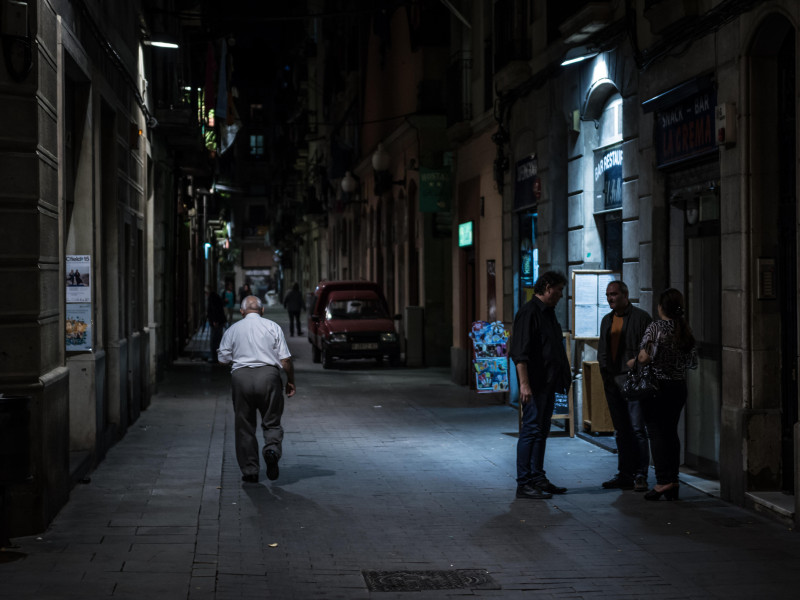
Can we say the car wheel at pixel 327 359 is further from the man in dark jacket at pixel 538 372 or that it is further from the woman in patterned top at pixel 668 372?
the woman in patterned top at pixel 668 372

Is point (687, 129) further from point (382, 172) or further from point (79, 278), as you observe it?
point (382, 172)

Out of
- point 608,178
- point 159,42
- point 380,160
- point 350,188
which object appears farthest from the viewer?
point 350,188

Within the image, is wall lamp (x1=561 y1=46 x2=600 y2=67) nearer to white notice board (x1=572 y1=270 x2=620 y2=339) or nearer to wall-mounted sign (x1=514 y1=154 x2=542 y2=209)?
wall-mounted sign (x1=514 y1=154 x2=542 y2=209)

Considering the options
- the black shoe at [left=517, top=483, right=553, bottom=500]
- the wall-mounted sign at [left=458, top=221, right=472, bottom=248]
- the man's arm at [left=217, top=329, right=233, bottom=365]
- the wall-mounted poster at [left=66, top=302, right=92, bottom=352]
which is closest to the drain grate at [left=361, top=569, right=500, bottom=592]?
the black shoe at [left=517, top=483, right=553, bottom=500]

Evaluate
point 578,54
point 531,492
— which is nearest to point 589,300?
point 578,54

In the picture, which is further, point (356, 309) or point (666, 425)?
point (356, 309)

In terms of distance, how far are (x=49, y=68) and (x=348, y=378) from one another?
14.8m

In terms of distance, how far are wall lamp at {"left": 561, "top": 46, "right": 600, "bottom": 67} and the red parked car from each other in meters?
12.0

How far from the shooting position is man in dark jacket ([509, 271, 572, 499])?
33.0 feet

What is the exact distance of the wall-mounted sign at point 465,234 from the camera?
854 inches

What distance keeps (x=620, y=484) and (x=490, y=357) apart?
569 centimetres

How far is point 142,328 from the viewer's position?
17297 millimetres

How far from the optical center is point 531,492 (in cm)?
995

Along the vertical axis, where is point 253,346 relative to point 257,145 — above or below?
below
